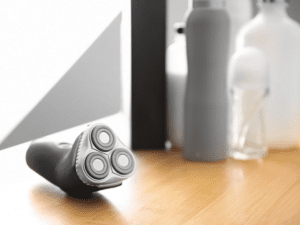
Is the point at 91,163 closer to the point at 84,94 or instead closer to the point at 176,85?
the point at 176,85

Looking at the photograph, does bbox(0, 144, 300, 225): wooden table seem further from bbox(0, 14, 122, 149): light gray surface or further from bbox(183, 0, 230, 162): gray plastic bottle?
bbox(0, 14, 122, 149): light gray surface

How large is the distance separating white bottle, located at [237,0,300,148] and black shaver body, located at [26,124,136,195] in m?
0.36

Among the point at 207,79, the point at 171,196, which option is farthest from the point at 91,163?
the point at 207,79

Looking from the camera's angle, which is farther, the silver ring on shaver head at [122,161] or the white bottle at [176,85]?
the white bottle at [176,85]

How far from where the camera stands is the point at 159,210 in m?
0.47

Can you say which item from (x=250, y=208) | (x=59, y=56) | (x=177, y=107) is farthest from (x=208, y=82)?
(x=59, y=56)

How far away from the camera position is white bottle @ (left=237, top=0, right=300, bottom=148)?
75cm

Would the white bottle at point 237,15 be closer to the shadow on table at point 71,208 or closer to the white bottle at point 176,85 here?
the white bottle at point 176,85

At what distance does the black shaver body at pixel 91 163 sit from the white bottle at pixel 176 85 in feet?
0.78

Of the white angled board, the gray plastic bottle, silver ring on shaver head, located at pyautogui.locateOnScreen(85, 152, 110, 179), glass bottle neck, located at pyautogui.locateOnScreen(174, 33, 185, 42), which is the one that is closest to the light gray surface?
the white angled board

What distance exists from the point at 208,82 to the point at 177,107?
3.8 inches

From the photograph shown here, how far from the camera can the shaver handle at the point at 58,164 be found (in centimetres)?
49

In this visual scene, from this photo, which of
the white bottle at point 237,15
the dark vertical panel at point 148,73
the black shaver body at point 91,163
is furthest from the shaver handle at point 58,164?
the white bottle at point 237,15

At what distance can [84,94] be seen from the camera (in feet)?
3.15
